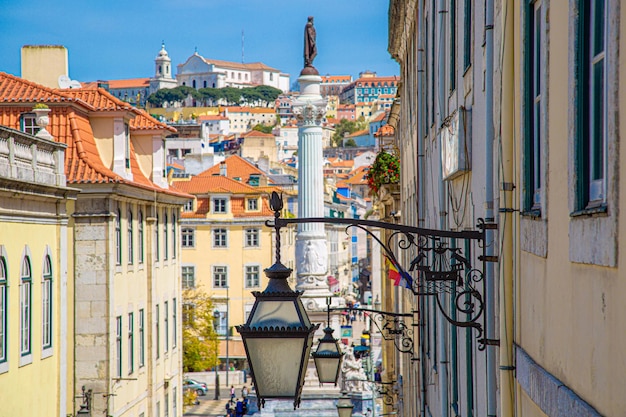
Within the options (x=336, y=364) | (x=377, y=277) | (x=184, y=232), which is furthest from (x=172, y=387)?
(x=377, y=277)

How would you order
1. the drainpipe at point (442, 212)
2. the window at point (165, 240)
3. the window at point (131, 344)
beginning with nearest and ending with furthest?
the drainpipe at point (442, 212), the window at point (131, 344), the window at point (165, 240)

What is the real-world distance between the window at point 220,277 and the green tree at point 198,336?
8474 millimetres

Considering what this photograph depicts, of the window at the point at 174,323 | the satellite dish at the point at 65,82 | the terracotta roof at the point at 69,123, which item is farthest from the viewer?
the window at the point at 174,323

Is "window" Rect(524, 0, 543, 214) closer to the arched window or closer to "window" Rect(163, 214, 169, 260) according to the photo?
the arched window

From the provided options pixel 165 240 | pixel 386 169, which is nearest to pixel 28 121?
pixel 165 240

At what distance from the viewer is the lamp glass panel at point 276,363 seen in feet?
20.2

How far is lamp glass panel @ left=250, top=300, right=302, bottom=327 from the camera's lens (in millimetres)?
6172

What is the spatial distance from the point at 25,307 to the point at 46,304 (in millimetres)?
1424

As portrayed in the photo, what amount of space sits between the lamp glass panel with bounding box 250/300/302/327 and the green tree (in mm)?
45971

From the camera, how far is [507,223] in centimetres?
604

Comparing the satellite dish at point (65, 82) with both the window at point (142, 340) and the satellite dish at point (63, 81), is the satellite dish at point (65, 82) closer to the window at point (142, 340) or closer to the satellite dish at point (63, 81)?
the satellite dish at point (63, 81)

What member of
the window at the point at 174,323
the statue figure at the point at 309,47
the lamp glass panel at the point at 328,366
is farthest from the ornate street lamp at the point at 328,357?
the statue figure at the point at 309,47

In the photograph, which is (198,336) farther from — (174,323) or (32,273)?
(32,273)

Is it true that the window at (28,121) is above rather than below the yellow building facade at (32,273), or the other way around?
above
